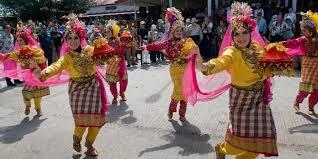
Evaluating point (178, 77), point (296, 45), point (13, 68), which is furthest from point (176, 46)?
point (13, 68)

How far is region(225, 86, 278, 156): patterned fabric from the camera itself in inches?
173

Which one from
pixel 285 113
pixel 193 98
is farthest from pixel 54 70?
pixel 285 113

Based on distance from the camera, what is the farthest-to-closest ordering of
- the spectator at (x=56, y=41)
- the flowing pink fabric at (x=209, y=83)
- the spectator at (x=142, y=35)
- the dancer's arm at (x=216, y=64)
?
1. the spectator at (x=142, y=35)
2. the spectator at (x=56, y=41)
3. the flowing pink fabric at (x=209, y=83)
4. the dancer's arm at (x=216, y=64)

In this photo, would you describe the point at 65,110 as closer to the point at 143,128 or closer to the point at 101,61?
the point at 143,128

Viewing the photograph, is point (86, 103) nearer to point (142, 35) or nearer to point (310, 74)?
point (310, 74)

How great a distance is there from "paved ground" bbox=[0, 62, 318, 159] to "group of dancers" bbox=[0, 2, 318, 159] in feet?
1.23

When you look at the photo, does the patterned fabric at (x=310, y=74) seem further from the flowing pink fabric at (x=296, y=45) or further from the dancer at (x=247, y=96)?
the dancer at (x=247, y=96)

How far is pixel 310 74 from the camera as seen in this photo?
7.17 m

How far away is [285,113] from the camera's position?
7.71 m

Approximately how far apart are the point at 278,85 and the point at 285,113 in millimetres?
2867

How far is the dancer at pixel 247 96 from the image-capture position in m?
4.39

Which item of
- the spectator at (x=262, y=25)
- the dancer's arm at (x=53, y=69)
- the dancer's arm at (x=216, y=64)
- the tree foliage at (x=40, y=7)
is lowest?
the dancer's arm at (x=53, y=69)

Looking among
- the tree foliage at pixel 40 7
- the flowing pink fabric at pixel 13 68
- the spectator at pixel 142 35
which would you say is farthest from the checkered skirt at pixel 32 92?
the tree foliage at pixel 40 7

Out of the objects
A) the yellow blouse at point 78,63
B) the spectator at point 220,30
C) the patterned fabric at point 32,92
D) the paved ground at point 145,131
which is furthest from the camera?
the spectator at point 220,30
